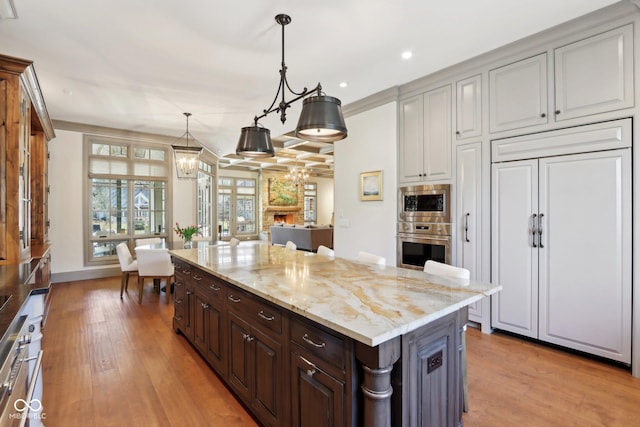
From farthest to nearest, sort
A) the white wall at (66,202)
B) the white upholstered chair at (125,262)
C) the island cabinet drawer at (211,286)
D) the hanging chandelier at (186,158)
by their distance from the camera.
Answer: the white wall at (66,202), the hanging chandelier at (186,158), the white upholstered chair at (125,262), the island cabinet drawer at (211,286)

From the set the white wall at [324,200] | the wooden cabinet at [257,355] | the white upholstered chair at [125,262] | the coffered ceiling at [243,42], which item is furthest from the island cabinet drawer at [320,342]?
the white wall at [324,200]

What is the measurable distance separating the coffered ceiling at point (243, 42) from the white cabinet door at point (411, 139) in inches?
13.3

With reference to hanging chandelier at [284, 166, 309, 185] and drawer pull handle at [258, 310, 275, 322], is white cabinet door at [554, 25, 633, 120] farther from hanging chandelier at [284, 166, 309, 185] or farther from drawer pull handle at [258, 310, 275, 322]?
hanging chandelier at [284, 166, 309, 185]

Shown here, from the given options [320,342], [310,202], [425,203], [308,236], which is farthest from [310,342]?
[310,202]

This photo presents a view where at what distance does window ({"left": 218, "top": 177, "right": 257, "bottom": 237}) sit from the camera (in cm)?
1202

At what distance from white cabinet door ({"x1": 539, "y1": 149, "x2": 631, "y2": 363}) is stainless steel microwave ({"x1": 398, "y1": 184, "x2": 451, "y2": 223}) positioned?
910 millimetres

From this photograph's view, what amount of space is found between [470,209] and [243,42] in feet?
9.22

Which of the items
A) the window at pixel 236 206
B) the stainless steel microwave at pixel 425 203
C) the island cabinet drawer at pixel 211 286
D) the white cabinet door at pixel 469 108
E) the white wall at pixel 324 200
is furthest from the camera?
the white wall at pixel 324 200

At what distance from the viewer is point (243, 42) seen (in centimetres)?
→ 290

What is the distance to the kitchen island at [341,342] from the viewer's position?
1.23m

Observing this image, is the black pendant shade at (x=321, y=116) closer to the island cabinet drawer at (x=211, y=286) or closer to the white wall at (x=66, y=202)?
the island cabinet drawer at (x=211, y=286)

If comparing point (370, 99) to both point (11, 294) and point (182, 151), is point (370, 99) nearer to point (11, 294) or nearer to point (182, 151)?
point (182, 151)

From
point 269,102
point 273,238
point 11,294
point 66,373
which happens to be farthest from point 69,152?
point 273,238

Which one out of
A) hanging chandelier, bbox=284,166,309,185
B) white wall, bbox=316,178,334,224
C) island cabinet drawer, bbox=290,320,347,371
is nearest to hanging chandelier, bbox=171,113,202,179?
island cabinet drawer, bbox=290,320,347,371
